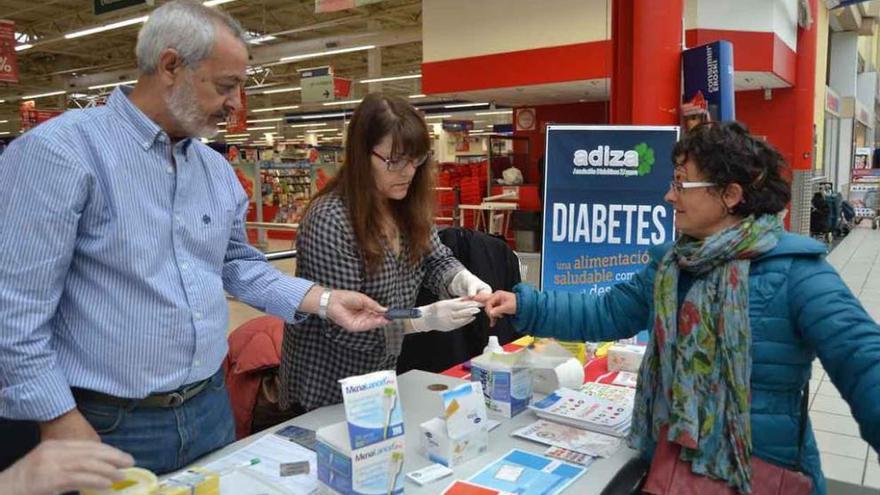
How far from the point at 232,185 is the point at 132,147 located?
0.34 meters

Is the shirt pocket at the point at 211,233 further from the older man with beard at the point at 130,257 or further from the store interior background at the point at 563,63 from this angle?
the store interior background at the point at 563,63

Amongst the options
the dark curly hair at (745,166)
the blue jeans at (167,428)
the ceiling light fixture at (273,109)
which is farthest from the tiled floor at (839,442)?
the ceiling light fixture at (273,109)

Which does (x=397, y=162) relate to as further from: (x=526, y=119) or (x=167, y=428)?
(x=526, y=119)

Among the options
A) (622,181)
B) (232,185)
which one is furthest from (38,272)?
(622,181)

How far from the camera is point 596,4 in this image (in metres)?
8.26

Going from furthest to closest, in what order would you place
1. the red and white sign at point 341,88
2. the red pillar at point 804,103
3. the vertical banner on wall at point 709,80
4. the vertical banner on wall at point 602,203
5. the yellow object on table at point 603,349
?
the red and white sign at point 341,88, the red pillar at point 804,103, the vertical banner on wall at point 709,80, the vertical banner on wall at point 602,203, the yellow object on table at point 603,349

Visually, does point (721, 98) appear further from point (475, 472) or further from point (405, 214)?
point (475, 472)

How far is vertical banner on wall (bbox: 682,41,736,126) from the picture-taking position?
3818 mm

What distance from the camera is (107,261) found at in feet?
4.67

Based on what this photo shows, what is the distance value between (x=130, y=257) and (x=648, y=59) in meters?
3.29

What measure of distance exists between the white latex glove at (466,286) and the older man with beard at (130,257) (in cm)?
87

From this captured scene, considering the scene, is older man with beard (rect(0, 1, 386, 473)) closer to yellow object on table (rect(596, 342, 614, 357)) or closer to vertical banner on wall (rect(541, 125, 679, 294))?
yellow object on table (rect(596, 342, 614, 357))

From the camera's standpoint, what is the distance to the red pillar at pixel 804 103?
10.5 meters

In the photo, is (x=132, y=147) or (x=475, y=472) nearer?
(x=132, y=147)
